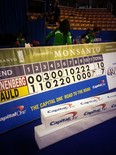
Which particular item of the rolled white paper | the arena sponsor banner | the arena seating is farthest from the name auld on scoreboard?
the arena seating

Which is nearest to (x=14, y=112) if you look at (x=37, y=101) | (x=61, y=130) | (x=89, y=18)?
(x=37, y=101)

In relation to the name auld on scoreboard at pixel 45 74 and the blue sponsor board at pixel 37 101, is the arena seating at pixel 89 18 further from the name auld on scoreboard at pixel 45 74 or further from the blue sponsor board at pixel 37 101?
the blue sponsor board at pixel 37 101

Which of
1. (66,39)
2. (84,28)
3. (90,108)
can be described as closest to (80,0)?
(84,28)

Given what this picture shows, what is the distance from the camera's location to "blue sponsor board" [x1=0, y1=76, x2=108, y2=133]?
1.97m

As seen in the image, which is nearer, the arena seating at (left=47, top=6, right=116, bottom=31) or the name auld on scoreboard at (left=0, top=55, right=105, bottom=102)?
the name auld on scoreboard at (left=0, top=55, right=105, bottom=102)

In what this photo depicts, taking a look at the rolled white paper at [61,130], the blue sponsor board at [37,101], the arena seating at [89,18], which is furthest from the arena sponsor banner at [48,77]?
the arena seating at [89,18]

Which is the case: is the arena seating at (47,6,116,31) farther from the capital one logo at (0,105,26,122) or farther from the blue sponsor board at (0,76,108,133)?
the capital one logo at (0,105,26,122)

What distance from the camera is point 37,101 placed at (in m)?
2.25

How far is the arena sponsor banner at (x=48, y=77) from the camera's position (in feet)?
6.63

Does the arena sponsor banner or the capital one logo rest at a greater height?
the arena sponsor banner

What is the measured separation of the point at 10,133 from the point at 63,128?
56cm

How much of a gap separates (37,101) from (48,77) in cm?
34

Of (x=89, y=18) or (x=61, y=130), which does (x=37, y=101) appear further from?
(x=89, y=18)

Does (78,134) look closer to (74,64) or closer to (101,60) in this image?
(74,64)
